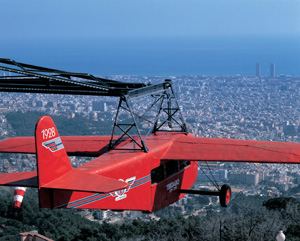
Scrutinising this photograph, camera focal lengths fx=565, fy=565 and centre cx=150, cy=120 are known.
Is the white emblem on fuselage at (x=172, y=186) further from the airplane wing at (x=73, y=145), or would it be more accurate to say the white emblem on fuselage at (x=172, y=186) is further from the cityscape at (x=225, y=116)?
the cityscape at (x=225, y=116)

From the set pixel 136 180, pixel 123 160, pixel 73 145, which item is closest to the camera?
pixel 123 160

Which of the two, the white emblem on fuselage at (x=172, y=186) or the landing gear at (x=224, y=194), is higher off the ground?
the white emblem on fuselage at (x=172, y=186)

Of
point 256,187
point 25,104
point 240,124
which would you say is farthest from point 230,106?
point 256,187

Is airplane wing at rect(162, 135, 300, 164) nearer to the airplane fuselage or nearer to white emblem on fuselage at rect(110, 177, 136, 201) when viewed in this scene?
the airplane fuselage

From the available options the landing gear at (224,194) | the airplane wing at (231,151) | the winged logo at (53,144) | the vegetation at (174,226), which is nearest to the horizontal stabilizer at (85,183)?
the winged logo at (53,144)

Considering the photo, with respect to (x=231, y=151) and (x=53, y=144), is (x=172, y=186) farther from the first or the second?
(x=53, y=144)

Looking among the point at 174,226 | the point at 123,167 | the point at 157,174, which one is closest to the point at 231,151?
the point at 157,174
